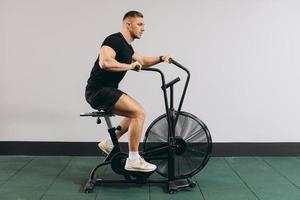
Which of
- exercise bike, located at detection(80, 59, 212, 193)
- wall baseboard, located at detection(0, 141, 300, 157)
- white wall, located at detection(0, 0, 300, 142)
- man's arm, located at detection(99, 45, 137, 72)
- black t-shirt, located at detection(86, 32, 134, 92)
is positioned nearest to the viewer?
man's arm, located at detection(99, 45, 137, 72)

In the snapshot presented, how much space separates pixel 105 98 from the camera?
12.4ft

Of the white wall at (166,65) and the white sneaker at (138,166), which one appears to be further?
the white wall at (166,65)

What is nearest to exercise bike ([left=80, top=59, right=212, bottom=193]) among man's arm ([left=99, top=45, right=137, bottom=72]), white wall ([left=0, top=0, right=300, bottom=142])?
man's arm ([left=99, top=45, right=137, bottom=72])

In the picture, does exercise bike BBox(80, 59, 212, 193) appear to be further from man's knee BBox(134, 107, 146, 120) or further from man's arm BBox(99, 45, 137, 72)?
man's arm BBox(99, 45, 137, 72)

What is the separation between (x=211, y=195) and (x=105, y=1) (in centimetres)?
231

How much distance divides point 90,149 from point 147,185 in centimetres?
114

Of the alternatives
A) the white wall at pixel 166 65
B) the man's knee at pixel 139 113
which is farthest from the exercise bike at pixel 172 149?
the white wall at pixel 166 65

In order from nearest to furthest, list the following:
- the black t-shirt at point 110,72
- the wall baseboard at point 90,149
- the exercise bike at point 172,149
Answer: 1. the black t-shirt at point 110,72
2. the exercise bike at point 172,149
3. the wall baseboard at point 90,149

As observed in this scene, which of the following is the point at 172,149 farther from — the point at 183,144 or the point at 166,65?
the point at 166,65

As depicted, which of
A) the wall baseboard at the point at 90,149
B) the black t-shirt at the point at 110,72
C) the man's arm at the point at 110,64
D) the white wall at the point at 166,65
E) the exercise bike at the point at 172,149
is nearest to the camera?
the man's arm at the point at 110,64

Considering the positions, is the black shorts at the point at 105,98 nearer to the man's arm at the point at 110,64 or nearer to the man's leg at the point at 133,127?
the man's leg at the point at 133,127

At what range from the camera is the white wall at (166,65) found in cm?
484

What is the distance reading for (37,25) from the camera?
15.9 ft

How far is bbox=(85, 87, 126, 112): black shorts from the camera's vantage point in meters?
3.77
